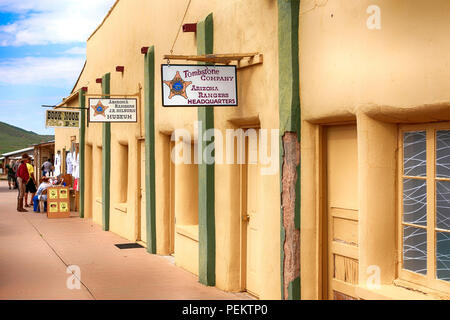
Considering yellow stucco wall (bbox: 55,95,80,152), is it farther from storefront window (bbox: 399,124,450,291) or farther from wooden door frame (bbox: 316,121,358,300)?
storefront window (bbox: 399,124,450,291)

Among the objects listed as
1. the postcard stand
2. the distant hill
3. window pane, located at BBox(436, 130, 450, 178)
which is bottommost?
the postcard stand

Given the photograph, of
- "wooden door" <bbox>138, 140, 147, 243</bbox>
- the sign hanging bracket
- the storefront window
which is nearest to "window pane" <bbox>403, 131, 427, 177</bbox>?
the storefront window

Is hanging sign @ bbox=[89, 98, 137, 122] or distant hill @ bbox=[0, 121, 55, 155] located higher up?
distant hill @ bbox=[0, 121, 55, 155]

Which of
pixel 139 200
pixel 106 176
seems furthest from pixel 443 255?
pixel 106 176

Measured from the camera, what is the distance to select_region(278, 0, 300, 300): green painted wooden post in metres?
6.62

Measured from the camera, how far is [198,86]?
26.0 feet

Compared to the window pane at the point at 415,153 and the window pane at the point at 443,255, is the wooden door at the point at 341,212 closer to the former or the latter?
the window pane at the point at 415,153

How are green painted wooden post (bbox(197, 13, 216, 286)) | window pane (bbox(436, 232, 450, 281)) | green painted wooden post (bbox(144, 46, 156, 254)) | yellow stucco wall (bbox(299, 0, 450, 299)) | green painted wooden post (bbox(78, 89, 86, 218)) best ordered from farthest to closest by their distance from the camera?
1. green painted wooden post (bbox(78, 89, 86, 218))
2. green painted wooden post (bbox(144, 46, 156, 254))
3. green painted wooden post (bbox(197, 13, 216, 286))
4. window pane (bbox(436, 232, 450, 281))
5. yellow stucco wall (bbox(299, 0, 450, 299))

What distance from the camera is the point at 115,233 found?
15.1 m

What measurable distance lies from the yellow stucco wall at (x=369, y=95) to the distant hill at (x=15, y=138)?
141m

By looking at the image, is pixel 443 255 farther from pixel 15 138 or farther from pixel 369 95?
pixel 15 138

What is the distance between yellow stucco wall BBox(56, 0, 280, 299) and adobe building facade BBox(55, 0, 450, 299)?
0.03 meters
